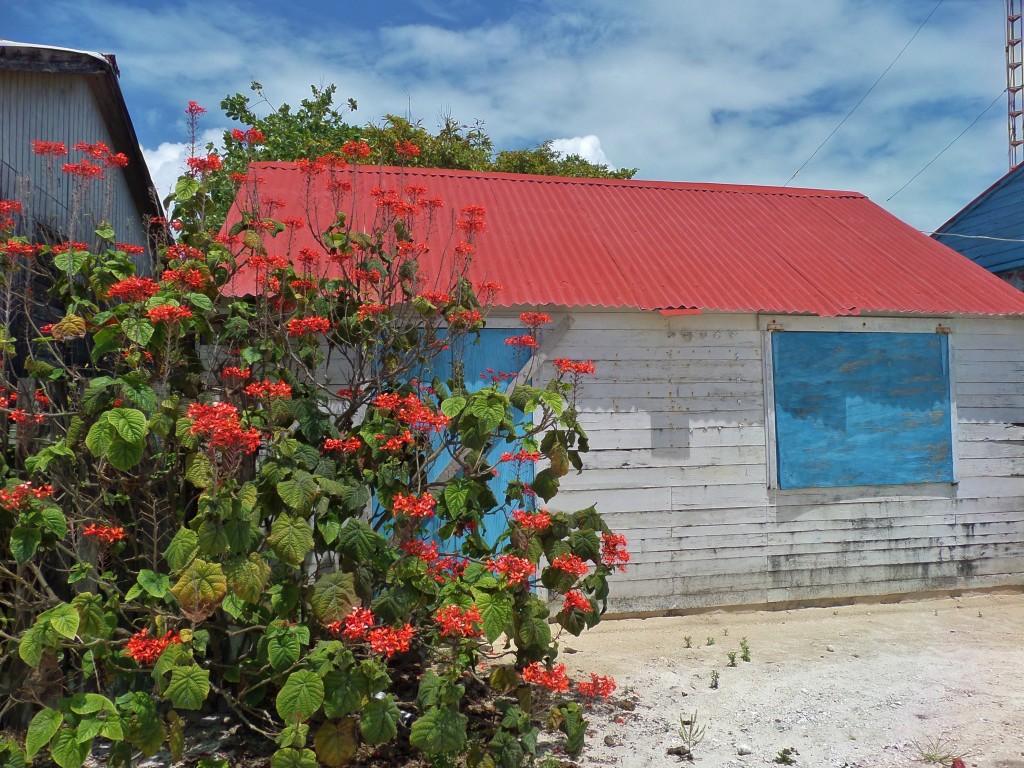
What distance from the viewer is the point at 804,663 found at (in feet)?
19.0

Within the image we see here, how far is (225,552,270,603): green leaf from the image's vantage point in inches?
125

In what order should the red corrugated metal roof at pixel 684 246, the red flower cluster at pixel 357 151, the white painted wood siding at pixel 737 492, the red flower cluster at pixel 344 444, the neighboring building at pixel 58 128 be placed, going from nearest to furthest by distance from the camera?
1. the red flower cluster at pixel 344 444
2. the red flower cluster at pixel 357 151
3. the neighboring building at pixel 58 128
4. the white painted wood siding at pixel 737 492
5. the red corrugated metal roof at pixel 684 246

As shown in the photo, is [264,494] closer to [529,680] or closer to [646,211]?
[529,680]

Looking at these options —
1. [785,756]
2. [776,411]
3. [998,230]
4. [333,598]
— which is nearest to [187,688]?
[333,598]

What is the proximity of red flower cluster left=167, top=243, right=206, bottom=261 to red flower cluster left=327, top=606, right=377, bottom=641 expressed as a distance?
201 cm

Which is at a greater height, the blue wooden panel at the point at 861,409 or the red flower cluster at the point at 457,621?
the blue wooden panel at the point at 861,409

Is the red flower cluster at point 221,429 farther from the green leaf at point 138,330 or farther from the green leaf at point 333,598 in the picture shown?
the green leaf at point 333,598

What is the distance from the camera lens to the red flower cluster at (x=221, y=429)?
3080mm

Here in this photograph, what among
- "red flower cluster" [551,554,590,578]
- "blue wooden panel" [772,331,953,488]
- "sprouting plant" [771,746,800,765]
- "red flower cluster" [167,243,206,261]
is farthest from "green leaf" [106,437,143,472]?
"blue wooden panel" [772,331,953,488]

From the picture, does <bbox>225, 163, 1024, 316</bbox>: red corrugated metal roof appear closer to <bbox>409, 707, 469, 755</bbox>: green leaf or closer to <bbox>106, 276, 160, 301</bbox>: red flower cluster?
<bbox>106, 276, 160, 301</bbox>: red flower cluster

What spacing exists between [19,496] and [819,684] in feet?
15.6

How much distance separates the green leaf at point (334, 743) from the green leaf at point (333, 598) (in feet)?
1.54

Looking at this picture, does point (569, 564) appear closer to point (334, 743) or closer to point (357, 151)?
point (334, 743)

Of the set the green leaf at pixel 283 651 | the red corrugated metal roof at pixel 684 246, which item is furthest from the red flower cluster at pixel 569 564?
the red corrugated metal roof at pixel 684 246
